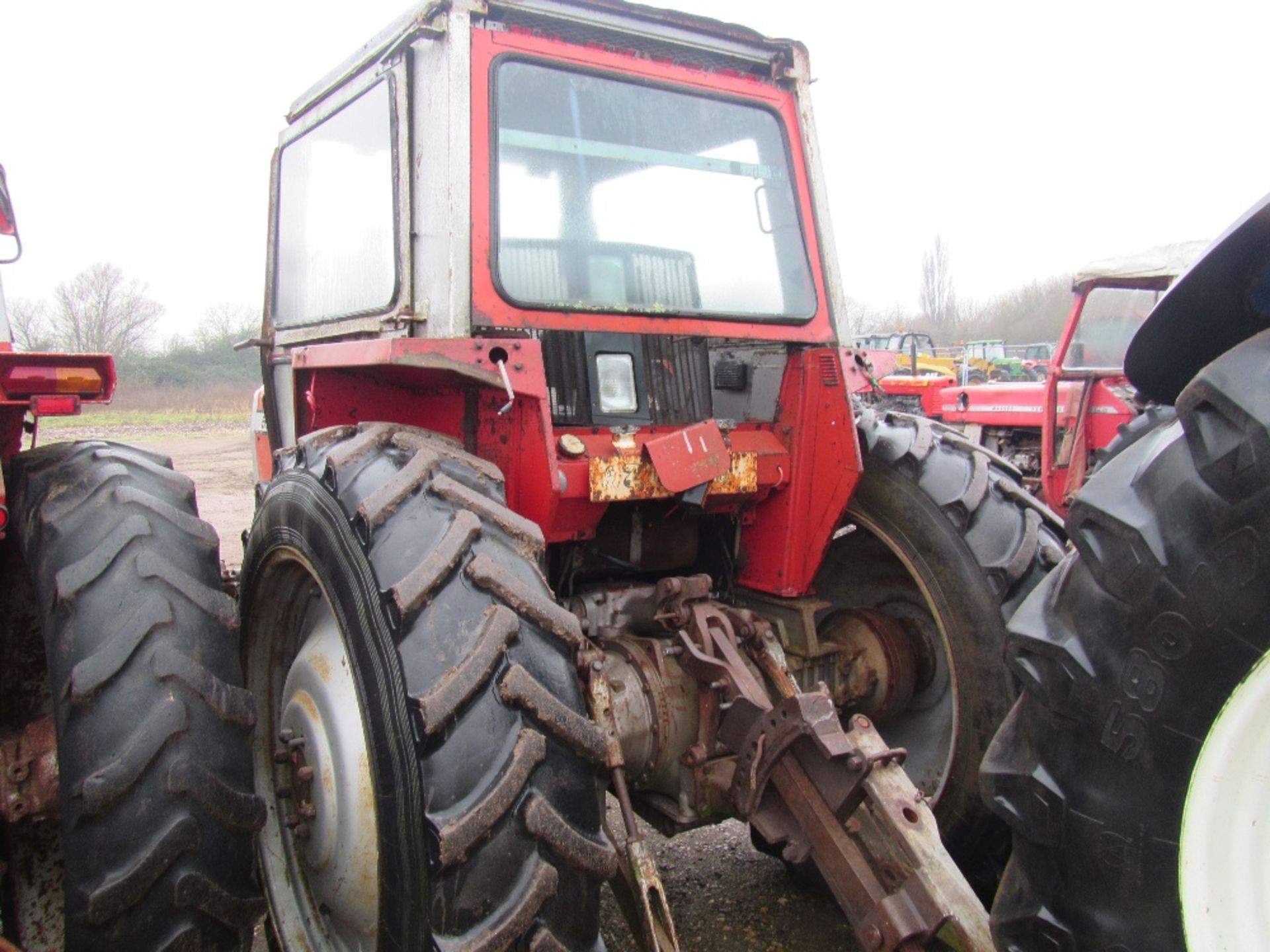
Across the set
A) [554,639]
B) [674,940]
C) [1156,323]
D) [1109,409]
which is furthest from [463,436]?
[1109,409]

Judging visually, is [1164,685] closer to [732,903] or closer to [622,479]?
[622,479]

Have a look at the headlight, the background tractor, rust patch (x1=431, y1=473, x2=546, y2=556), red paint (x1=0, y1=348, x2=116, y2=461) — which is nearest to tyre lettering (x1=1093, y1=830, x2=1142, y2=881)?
the background tractor

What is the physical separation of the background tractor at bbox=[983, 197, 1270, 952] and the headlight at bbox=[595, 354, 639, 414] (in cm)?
154

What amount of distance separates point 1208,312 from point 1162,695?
688 millimetres

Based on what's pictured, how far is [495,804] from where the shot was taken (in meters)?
1.84

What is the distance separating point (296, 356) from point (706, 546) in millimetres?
1391

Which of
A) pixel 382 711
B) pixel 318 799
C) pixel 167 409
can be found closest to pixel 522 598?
pixel 382 711

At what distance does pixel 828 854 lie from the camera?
2.23 m

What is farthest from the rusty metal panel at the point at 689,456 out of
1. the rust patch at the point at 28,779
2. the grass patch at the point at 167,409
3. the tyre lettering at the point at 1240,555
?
the grass patch at the point at 167,409

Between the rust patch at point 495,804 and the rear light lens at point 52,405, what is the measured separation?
1.47 m

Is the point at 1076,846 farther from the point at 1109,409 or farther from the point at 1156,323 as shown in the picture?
the point at 1109,409

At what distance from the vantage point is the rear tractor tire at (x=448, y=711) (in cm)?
185

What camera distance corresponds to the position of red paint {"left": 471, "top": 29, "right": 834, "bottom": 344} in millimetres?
2477

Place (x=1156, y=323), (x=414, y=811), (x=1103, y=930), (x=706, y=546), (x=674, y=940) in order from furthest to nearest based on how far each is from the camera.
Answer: (x=706, y=546) → (x=674, y=940) → (x=414, y=811) → (x=1156, y=323) → (x=1103, y=930)
